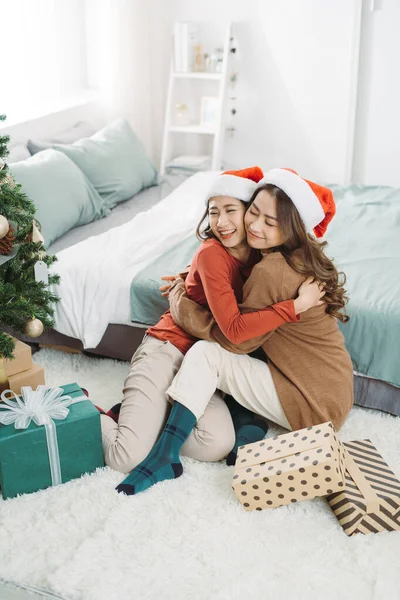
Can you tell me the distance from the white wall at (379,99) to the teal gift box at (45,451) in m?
2.75

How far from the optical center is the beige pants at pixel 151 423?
195cm

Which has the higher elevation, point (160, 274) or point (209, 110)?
point (209, 110)

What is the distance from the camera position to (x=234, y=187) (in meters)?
1.96

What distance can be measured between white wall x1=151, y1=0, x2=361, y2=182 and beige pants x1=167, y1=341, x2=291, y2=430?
2359 mm

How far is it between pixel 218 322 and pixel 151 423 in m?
0.36

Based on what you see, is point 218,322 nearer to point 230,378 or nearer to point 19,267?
point 230,378

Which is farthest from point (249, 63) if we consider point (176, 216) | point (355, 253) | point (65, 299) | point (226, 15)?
point (65, 299)

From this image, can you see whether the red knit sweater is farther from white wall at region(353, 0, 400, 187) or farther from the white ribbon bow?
white wall at region(353, 0, 400, 187)

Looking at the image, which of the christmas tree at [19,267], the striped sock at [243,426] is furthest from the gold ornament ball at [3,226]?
the striped sock at [243,426]

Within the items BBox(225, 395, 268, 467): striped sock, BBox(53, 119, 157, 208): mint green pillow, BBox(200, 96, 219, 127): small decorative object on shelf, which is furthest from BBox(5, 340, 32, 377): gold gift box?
BBox(200, 96, 219, 127): small decorative object on shelf

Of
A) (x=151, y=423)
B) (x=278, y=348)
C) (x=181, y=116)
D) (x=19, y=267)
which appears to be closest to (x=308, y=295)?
(x=278, y=348)

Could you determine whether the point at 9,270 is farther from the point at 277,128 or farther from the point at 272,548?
the point at 277,128

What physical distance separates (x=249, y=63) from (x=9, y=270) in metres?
2.61

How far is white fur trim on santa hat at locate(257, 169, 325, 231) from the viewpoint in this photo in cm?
186
